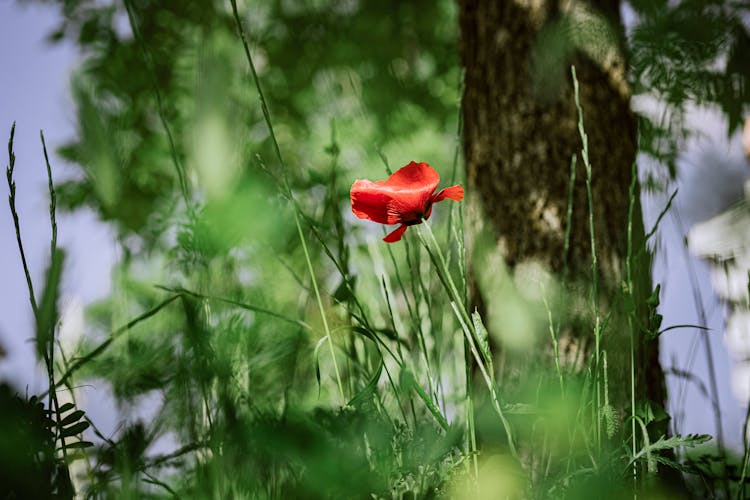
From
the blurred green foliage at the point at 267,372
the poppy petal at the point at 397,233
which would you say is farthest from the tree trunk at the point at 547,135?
the poppy petal at the point at 397,233

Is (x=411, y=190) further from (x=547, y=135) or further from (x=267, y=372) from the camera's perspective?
(x=547, y=135)

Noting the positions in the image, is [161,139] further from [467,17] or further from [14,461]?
[14,461]

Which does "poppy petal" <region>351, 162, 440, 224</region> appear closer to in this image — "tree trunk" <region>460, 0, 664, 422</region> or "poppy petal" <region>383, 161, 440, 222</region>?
"poppy petal" <region>383, 161, 440, 222</region>

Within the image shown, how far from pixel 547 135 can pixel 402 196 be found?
0.84 metres

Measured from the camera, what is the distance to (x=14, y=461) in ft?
1.12

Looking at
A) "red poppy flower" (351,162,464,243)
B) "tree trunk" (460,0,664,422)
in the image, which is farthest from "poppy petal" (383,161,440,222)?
"tree trunk" (460,0,664,422)

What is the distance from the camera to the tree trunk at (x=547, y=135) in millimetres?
1175

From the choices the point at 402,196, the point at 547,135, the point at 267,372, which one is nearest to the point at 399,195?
the point at 402,196

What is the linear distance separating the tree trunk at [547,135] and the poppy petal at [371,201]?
2.25ft

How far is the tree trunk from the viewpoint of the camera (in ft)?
3.85

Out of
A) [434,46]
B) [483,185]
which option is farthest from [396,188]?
[434,46]

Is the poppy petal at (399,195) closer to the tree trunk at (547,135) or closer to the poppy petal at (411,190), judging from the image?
the poppy petal at (411,190)

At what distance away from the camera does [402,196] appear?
46 centimetres

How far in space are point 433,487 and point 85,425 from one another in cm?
23
